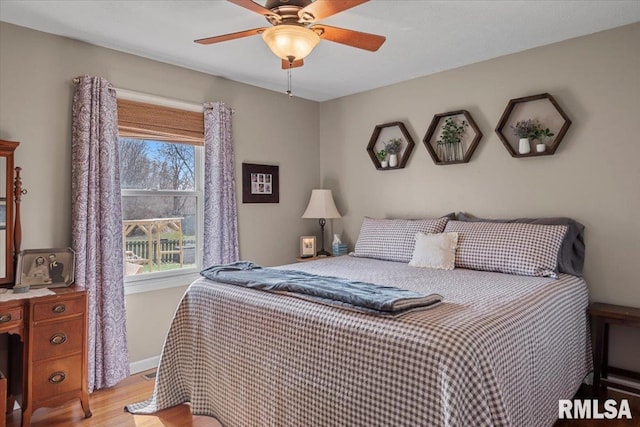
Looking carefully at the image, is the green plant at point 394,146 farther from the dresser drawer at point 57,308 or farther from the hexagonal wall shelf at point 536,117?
the dresser drawer at point 57,308

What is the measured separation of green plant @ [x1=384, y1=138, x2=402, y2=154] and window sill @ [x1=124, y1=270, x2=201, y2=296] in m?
2.12

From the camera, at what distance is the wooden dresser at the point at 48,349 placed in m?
2.22

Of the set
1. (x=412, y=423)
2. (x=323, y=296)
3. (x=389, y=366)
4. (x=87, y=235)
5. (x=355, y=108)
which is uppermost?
(x=355, y=108)

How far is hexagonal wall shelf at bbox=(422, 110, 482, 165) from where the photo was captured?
11.0ft

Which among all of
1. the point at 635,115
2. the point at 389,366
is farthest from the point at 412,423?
the point at 635,115

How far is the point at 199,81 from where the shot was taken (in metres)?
3.50

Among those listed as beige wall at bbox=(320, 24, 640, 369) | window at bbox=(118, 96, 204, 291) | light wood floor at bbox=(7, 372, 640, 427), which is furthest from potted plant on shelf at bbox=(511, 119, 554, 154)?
window at bbox=(118, 96, 204, 291)

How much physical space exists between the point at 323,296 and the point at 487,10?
1.97 meters

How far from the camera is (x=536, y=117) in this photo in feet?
10.0

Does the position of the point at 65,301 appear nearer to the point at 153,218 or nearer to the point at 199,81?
the point at 153,218

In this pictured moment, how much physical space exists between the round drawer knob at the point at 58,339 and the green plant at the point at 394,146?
297 centimetres

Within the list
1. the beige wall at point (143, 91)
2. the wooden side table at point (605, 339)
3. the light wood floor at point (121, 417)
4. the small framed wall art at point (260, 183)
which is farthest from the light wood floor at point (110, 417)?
the wooden side table at point (605, 339)

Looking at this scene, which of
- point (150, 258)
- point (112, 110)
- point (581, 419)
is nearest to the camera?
point (581, 419)

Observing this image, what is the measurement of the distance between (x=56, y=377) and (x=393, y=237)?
8.25 feet
